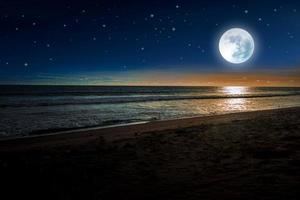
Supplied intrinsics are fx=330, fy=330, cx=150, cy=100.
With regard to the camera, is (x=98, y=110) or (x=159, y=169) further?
(x=98, y=110)

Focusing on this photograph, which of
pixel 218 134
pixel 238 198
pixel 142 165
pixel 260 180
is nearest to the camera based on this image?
pixel 238 198

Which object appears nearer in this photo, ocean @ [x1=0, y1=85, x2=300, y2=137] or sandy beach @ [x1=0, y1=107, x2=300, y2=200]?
sandy beach @ [x1=0, y1=107, x2=300, y2=200]

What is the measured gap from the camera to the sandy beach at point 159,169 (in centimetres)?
558

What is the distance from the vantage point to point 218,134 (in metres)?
12.7

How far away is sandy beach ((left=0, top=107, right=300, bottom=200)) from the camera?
18.3 ft

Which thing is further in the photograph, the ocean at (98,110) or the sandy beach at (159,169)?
the ocean at (98,110)

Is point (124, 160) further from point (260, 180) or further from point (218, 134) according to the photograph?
point (218, 134)

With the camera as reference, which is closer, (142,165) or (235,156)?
(142,165)

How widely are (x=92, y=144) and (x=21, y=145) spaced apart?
8.84 feet

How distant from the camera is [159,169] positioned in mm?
7281

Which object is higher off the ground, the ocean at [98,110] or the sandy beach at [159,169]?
the sandy beach at [159,169]

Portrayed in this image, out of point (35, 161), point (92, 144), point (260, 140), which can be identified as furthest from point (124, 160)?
point (260, 140)

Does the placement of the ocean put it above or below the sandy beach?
below

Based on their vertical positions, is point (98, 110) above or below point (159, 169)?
below
